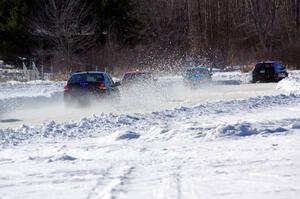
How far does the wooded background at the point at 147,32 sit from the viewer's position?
58750 millimetres

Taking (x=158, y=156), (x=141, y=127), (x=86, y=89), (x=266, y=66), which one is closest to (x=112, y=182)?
(x=158, y=156)

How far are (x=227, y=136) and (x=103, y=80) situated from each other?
34.5ft

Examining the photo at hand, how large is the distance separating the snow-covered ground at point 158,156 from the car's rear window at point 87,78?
345 centimetres


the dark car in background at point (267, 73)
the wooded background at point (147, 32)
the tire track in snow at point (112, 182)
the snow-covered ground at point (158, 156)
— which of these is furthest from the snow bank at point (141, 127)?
the wooded background at point (147, 32)

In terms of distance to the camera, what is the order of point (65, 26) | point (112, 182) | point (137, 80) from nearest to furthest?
1. point (112, 182)
2. point (137, 80)
3. point (65, 26)

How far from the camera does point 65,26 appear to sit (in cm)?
5972

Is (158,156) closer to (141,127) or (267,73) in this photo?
(141,127)

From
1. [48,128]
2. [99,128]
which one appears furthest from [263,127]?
[48,128]

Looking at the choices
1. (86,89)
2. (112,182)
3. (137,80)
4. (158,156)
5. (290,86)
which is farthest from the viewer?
(290,86)

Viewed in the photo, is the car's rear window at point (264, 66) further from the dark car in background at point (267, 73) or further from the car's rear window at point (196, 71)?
the car's rear window at point (196, 71)

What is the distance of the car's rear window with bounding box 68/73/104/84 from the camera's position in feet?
75.2

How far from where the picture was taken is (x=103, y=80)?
2305 cm

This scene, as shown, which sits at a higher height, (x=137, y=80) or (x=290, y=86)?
(x=137, y=80)

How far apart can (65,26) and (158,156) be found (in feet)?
164
